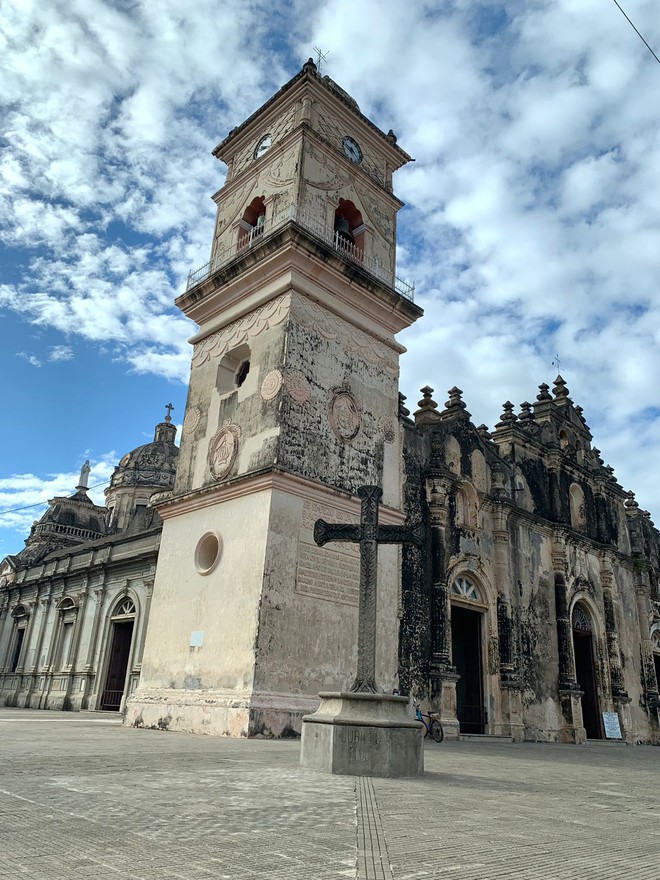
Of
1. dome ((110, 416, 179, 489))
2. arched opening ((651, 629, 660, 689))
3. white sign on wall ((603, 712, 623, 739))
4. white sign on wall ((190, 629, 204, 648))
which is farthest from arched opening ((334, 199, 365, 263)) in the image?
dome ((110, 416, 179, 489))

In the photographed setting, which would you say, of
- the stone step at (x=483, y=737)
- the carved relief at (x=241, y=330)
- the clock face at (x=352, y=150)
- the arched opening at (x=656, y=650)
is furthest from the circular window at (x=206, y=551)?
the arched opening at (x=656, y=650)

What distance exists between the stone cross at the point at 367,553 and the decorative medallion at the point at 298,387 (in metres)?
6.14

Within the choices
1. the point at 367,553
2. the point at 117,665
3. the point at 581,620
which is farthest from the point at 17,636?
the point at 367,553

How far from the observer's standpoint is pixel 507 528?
786 inches

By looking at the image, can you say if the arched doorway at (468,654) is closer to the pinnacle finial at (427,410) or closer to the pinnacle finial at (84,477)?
the pinnacle finial at (427,410)

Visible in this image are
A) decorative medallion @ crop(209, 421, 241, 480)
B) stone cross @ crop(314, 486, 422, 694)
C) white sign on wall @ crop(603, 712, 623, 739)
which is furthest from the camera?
white sign on wall @ crop(603, 712, 623, 739)

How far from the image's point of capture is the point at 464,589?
60.5 ft

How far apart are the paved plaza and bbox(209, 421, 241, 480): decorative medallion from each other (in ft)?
26.8

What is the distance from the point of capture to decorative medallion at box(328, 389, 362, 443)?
1520cm

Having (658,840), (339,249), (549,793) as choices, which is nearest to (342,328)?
(339,249)

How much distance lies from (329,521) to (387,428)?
3.53m

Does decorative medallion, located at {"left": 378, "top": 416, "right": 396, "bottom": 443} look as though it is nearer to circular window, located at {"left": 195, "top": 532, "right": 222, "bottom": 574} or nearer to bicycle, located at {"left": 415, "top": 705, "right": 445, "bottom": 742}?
circular window, located at {"left": 195, "top": 532, "right": 222, "bottom": 574}

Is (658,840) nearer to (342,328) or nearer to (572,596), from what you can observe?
(342,328)

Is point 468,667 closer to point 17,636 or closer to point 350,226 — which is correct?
point 350,226
